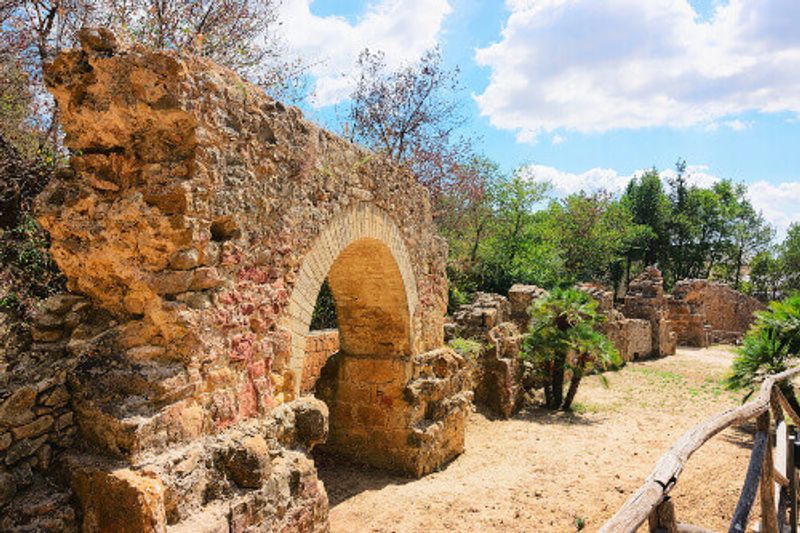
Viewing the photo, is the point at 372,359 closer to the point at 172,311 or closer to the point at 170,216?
the point at 172,311

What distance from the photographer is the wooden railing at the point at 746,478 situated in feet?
7.55

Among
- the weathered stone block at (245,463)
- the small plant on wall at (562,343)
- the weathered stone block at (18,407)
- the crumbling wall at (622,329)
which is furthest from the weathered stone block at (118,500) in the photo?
the crumbling wall at (622,329)

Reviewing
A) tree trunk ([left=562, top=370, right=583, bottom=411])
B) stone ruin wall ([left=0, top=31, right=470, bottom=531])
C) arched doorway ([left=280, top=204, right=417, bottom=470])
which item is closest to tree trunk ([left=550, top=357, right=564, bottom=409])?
tree trunk ([left=562, top=370, right=583, bottom=411])

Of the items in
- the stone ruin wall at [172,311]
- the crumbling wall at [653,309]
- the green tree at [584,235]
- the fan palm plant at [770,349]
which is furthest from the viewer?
the green tree at [584,235]

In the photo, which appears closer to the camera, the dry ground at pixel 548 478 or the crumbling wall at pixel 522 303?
the dry ground at pixel 548 478

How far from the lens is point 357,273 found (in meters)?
6.80

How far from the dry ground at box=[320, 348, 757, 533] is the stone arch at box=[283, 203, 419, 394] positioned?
5.80 feet

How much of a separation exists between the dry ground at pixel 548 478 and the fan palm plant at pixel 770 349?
0.93 meters

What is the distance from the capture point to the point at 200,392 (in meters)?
3.56

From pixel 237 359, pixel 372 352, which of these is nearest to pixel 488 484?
pixel 372 352

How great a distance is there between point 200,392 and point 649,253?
33639 millimetres

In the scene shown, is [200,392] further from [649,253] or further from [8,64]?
[649,253]

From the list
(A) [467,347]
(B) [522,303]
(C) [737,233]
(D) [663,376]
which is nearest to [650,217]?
(C) [737,233]

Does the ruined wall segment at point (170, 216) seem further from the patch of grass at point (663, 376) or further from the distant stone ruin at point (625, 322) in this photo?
the patch of grass at point (663, 376)
